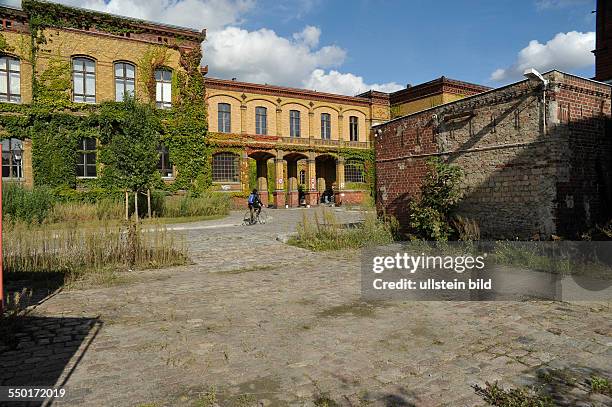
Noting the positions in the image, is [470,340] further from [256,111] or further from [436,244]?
[256,111]

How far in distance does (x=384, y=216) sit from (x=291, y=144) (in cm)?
2171

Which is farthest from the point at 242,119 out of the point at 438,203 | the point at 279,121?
the point at 438,203

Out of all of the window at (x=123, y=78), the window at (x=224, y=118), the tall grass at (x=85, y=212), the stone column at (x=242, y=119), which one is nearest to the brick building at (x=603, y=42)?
the tall grass at (x=85, y=212)

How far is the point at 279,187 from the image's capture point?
105 feet

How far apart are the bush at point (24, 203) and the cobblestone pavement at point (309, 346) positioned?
1170cm

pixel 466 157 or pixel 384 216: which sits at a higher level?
pixel 466 157

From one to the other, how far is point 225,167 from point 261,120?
5027 millimetres

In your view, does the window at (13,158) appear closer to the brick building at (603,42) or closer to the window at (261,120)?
the window at (261,120)

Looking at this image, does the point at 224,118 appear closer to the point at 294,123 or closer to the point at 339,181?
the point at 294,123

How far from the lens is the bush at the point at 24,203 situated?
15671 millimetres

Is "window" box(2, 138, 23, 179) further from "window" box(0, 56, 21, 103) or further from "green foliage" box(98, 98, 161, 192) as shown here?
"green foliage" box(98, 98, 161, 192)

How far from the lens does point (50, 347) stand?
4.19m

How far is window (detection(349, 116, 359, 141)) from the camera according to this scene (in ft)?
121

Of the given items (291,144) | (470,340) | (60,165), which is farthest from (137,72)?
(470,340)
